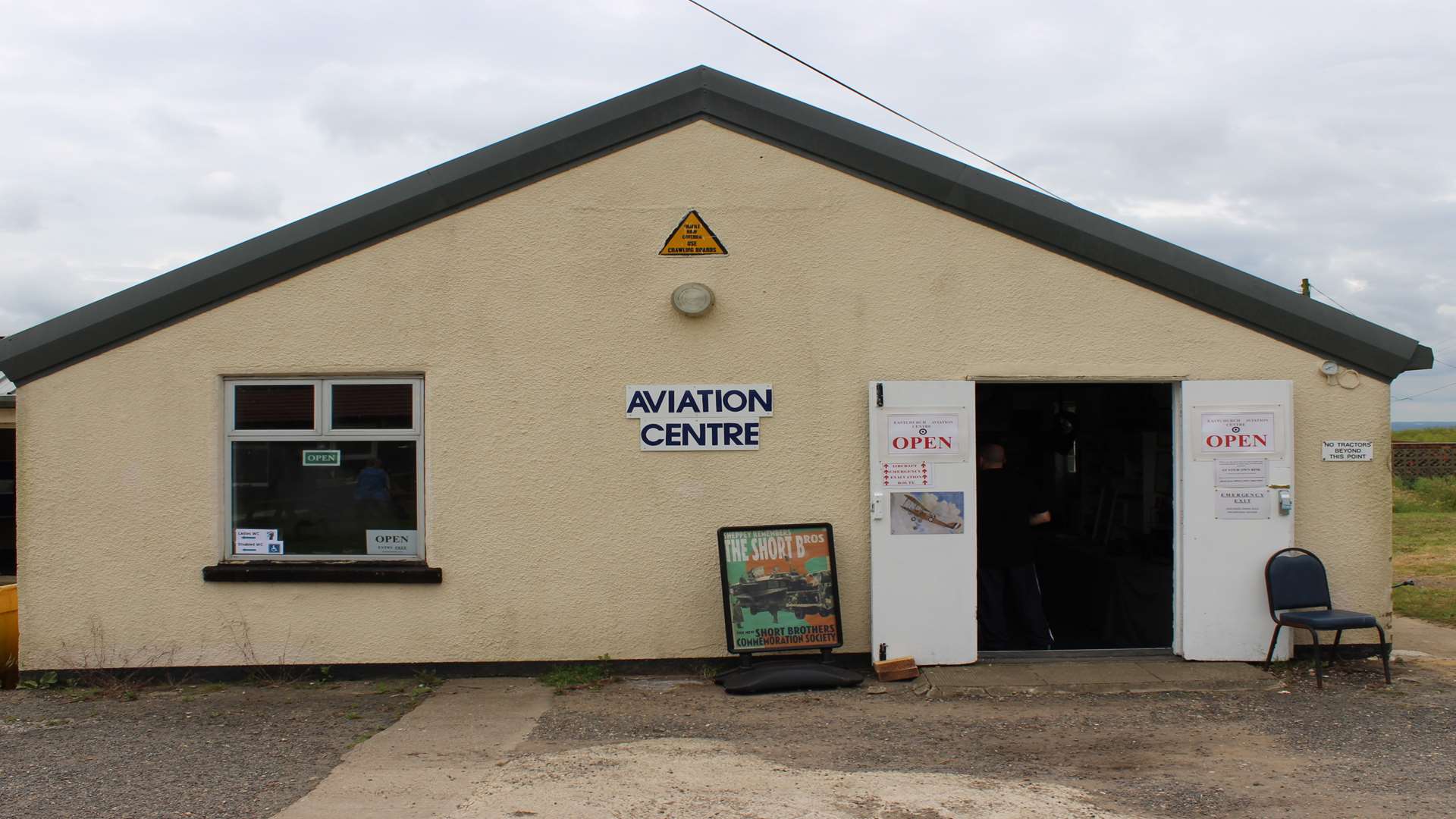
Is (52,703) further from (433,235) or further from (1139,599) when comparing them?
(1139,599)

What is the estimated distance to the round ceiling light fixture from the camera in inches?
286

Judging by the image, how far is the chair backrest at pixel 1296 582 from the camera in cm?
720

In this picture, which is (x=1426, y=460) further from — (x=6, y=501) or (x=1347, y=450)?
(x=6, y=501)

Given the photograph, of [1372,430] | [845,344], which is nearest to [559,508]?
[845,344]

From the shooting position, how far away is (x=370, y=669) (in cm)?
744

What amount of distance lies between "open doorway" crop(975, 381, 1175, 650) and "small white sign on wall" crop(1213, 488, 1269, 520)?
114 cm

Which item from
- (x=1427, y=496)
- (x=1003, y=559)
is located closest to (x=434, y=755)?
(x=1003, y=559)

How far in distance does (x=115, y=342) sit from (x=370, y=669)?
2899 mm

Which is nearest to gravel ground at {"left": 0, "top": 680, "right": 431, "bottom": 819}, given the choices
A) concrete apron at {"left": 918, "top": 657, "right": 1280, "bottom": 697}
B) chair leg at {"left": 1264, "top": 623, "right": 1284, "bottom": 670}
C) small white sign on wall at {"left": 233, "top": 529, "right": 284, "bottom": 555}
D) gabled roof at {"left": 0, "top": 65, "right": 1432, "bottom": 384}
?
small white sign on wall at {"left": 233, "top": 529, "right": 284, "bottom": 555}

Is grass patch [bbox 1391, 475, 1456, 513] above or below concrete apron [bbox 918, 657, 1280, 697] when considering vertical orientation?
above

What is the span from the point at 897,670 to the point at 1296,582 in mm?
2803

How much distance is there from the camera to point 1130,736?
602 centimetres

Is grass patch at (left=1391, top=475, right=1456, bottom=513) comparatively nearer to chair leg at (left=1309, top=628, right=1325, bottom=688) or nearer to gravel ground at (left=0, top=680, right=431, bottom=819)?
chair leg at (left=1309, top=628, right=1325, bottom=688)

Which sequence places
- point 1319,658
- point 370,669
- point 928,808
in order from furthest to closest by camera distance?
1. point 370,669
2. point 1319,658
3. point 928,808
